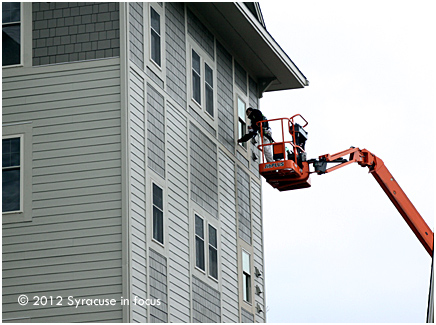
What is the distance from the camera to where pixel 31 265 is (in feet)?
76.4

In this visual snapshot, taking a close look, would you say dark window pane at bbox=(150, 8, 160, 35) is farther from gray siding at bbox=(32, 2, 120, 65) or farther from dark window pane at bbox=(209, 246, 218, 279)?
dark window pane at bbox=(209, 246, 218, 279)

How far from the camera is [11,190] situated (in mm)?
24000

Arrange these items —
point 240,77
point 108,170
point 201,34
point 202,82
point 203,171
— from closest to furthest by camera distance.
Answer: point 108,170
point 203,171
point 202,82
point 201,34
point 240,77

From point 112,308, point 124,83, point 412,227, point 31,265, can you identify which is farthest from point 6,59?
point 412,227

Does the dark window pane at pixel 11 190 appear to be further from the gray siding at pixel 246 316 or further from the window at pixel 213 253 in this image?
the gray siding at pixel 246 316

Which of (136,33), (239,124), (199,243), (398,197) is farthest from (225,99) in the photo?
(398,197)

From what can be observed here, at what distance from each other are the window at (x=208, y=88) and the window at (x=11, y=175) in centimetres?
680

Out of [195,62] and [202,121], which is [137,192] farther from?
[195,62]

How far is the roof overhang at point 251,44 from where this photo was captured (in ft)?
96.1

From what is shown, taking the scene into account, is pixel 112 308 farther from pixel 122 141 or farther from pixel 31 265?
pixel 122 141

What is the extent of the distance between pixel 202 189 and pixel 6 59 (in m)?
6.37

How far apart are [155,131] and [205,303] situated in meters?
4.97

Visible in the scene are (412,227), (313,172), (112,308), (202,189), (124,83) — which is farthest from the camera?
(412,227)

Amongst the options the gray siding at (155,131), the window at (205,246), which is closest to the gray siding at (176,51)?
the gray siding at (155,131)
